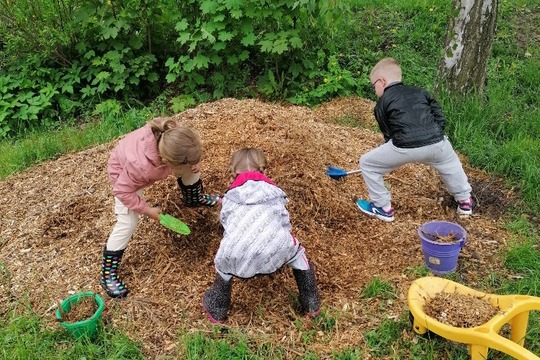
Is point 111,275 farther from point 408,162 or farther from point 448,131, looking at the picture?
point 448,131

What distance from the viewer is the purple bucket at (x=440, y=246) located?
337 cm

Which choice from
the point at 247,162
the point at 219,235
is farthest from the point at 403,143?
the point at 219,235

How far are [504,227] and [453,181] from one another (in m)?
0.51

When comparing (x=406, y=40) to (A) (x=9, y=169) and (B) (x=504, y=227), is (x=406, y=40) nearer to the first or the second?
(B) (x=504, y=227)

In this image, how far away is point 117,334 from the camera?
3.02 m

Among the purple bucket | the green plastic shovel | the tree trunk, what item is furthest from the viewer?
the tree trunk

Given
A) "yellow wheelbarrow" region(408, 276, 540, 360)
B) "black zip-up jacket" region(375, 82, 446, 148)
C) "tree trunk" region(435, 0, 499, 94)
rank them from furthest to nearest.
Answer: "tree trunk" region(435, 0, 499, 94), "black zip-up jacket" region(375, 82, 446, 148), "yellow wheelbarrow" region(408, 276, 540, 360)

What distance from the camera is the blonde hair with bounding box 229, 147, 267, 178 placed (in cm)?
303

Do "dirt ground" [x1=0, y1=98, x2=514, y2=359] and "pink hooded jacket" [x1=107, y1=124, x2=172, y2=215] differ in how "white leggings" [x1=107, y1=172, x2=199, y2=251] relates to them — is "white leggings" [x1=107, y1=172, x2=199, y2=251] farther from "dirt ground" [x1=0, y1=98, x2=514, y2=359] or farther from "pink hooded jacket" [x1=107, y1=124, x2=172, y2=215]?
"dirt ground" [x1=0, y1=98, x2=514, y2=359]

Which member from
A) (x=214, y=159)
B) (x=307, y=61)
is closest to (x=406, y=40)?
(x=307, y=61)

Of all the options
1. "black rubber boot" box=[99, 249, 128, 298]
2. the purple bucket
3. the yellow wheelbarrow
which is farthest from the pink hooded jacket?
the purple bucket

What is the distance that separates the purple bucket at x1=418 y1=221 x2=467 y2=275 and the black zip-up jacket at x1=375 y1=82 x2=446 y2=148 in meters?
0.63

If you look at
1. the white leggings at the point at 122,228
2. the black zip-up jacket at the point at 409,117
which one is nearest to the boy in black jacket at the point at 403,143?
the black zip-up jacket at the point at 409,117

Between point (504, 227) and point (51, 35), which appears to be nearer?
point (504, 227)
